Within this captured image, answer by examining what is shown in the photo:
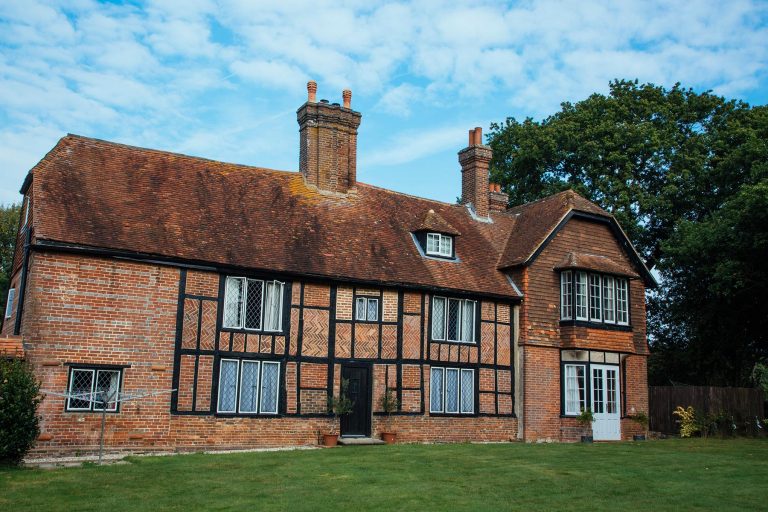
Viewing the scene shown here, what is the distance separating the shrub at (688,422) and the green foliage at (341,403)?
42.0ft

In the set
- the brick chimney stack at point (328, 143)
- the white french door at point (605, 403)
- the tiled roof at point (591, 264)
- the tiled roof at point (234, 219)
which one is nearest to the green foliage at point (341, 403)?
the tiled roof at point (234, 219)

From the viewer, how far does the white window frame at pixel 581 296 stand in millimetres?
24484

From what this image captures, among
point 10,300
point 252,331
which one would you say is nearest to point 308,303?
point 252,331

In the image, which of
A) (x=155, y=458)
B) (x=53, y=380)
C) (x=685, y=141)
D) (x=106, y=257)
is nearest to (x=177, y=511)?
(x=155, y=458)

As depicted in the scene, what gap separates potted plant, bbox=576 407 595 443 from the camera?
24.1 m

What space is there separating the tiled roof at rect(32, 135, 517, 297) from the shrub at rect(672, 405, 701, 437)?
8.22 metres

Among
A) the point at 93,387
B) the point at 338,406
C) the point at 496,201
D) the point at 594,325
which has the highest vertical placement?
the point at 496,201

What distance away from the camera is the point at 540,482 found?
13.7m

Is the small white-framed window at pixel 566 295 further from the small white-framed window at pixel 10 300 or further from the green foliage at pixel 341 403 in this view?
the small white-framed window at pixel 10 300

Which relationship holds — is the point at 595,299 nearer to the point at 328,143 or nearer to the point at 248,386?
the point at 328,143

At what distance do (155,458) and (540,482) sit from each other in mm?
8313

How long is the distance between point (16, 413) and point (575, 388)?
1659 centimetres

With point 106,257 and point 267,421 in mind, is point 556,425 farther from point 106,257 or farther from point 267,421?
point 106,257

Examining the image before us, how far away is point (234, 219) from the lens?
21.6m
